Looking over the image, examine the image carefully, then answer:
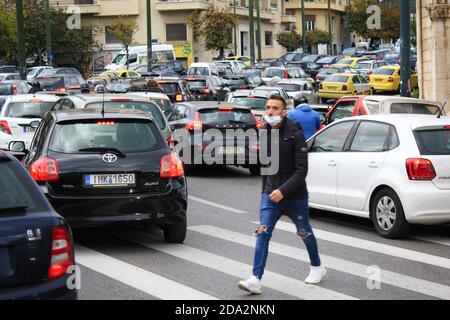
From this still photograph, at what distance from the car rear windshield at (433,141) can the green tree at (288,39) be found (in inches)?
3082

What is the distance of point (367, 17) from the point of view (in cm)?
9450

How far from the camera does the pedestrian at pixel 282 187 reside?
25.7 feet

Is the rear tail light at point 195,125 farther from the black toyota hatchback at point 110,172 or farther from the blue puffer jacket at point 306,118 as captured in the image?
the black toyota hatchback at point 110,172

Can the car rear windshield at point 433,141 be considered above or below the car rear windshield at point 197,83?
below

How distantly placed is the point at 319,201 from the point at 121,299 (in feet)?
16.3

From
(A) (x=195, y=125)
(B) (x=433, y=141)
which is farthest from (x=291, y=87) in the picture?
(B) (x=433, y=141)

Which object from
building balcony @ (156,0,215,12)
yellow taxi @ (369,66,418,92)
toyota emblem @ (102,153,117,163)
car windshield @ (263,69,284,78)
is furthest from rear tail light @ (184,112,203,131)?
building balcony @ (156,0,215,12)

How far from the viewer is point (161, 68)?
52.8m

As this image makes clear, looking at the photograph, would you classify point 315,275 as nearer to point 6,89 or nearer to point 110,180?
point 110,180

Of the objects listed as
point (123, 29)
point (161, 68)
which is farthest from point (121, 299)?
point (123, 29)

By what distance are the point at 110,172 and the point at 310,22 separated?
311 feet

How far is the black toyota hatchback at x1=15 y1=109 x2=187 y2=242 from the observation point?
Result: 9.54 metres

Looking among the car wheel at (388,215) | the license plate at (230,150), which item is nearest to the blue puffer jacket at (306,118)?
the license plate at (230,150)

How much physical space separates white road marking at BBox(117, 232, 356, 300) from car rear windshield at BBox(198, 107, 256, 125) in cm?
619
